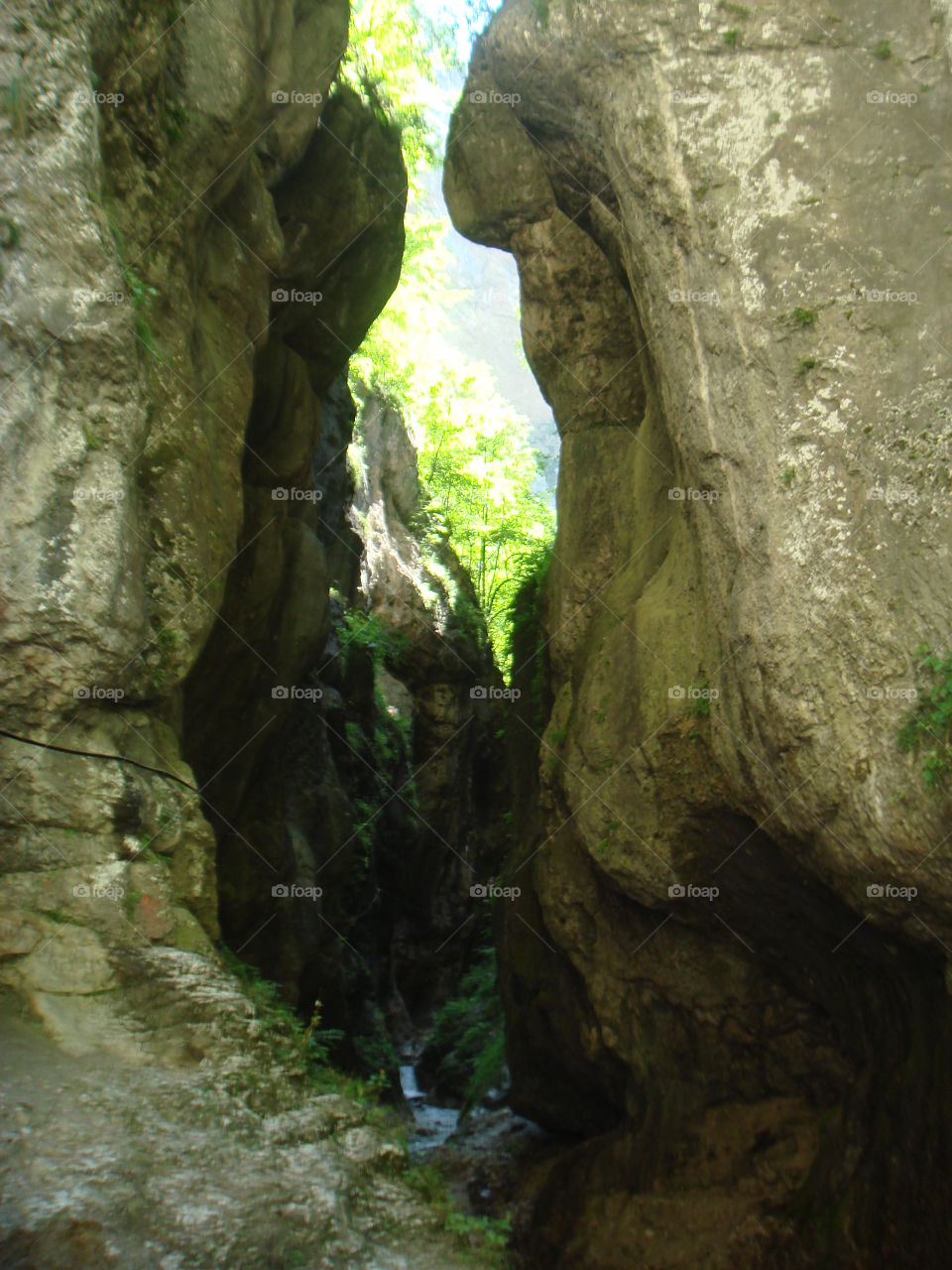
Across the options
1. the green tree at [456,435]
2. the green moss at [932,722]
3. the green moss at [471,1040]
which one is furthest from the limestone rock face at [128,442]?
the green tree at [456,435]

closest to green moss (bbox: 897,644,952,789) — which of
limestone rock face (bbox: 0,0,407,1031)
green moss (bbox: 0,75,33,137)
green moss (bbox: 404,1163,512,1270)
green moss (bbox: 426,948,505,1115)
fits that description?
green moss (bbox: 404,1163,512,1270)

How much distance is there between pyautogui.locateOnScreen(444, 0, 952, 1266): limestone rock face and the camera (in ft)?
20.2

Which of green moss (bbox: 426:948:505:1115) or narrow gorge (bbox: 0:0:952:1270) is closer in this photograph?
narrow gorge (bbox: 0:0:952:1270)

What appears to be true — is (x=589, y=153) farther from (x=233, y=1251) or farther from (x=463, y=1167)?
(x=463, y=1167)

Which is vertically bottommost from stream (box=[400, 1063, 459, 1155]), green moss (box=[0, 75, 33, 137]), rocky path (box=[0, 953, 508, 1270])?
stream (box=[400, 1063, 459, 1155])

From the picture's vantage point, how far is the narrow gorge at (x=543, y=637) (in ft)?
16.7

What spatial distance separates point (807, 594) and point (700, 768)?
2.49m

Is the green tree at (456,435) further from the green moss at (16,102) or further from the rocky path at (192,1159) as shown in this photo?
the rocky path at (192,1159)

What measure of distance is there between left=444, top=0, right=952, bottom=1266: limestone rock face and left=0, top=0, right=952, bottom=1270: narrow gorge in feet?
0.13

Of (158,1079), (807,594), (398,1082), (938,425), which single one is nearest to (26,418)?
(158,1079)

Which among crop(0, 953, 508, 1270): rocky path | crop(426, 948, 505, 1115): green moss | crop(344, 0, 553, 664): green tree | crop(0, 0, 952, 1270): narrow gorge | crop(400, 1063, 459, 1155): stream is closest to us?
crop(0, 953, 508, 1270): rocky path

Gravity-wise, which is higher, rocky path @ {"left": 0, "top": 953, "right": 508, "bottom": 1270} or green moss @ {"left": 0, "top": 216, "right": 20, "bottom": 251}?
green moss @ {"left": 0, "top": 216, "right": 20, "bottom": 251}

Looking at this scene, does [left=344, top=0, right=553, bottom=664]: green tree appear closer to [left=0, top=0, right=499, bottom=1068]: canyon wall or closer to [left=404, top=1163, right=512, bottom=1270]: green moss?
[left=0, top=0, right=499, bottom=1068]: canyon wall

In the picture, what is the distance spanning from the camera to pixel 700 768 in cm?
831
